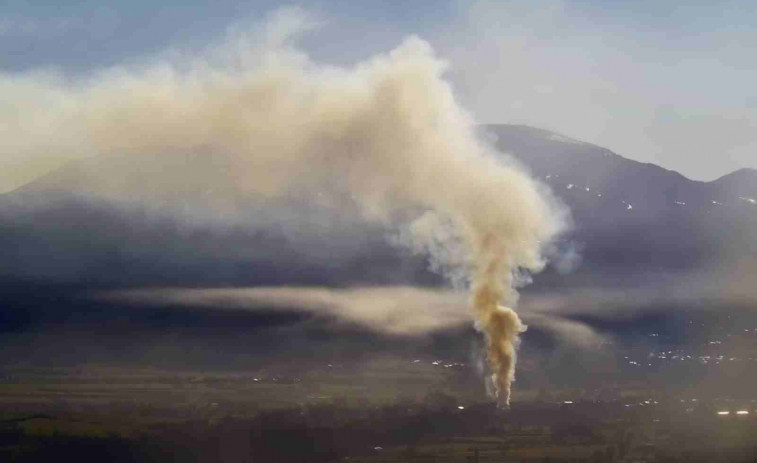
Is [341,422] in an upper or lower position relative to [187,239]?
lower

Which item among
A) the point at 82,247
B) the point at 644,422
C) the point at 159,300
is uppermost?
the point at 82,247

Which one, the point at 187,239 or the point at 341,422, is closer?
the point at 341,422

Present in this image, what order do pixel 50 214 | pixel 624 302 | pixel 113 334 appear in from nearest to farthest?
pixel 113 334, pixel 624 302, pixel 50 214

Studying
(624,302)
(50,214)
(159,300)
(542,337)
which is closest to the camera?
(542,337)

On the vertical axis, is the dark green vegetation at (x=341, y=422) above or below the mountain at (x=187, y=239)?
below

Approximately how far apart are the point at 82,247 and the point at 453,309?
2729 inches

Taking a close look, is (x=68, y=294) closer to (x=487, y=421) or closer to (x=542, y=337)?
(x=542, y=337)

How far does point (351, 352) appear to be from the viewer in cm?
11256

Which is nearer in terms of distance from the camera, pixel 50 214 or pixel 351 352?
pixel 351 352

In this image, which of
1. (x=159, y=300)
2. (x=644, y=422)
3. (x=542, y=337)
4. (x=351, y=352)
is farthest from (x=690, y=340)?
(x=159, y=300)

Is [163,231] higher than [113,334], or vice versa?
[163,231]

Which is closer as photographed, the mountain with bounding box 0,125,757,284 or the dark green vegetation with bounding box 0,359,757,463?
the dark green vegetation with bounding box 0,359,757,463

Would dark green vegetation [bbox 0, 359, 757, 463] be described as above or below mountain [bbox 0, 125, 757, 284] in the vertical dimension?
below

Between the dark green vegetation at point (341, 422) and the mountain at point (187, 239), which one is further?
the mountain at point (187, 239)
